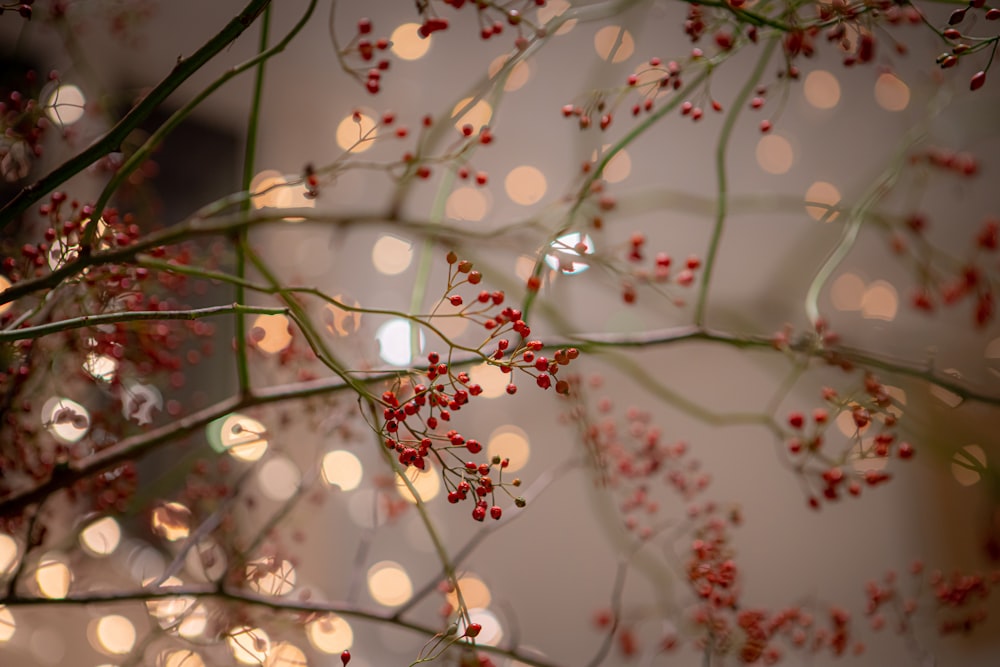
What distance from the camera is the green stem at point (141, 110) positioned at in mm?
381

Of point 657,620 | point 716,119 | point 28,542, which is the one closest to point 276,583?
point 28,542

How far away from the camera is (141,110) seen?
38 centimetres

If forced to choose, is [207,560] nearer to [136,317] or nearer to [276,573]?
[276,573]

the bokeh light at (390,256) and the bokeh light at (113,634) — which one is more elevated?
the bokeh light at (390,256)

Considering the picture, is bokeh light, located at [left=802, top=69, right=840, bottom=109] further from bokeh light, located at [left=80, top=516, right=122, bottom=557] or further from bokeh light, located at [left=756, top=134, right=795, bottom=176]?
bokeh light, located at [left=80, top=516, right=122, bottom=557]

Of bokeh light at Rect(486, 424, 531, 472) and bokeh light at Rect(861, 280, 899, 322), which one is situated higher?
bokeh light at Rect(486, 424, 531, 472)

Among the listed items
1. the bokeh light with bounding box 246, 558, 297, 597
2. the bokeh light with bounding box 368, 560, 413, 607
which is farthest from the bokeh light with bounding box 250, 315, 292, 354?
the bokeh light with bounding box 368, 560, 413, 607

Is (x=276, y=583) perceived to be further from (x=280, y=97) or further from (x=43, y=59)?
(x=280, y=97)

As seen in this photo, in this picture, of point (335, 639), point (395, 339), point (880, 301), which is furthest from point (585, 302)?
point (335, 639)

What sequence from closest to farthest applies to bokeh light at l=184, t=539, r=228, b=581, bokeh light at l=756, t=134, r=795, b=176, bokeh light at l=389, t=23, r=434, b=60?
bokeh light at l=184, t=539, r=228, b=581, bokeh light at l=756, t=134, r=795, b=176, bokeh light at l=389, t=23, r=434, b=60

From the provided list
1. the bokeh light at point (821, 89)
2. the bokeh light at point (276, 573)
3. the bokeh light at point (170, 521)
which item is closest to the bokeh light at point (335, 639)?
the bokeh light at point (170, 521)

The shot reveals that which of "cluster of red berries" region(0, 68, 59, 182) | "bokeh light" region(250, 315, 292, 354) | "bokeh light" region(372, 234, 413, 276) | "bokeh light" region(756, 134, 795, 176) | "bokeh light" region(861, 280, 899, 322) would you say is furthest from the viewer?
"bokeh light" region(372, 234, 413, 276)

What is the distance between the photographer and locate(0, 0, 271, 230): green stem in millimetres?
381

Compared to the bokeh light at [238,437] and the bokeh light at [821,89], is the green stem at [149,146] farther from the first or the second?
the bokeh light at [821,89]
